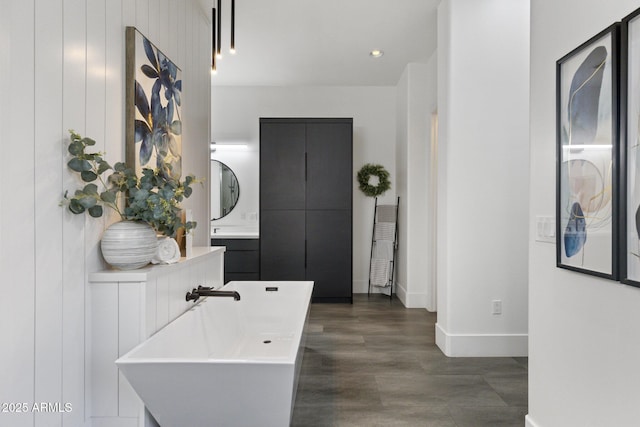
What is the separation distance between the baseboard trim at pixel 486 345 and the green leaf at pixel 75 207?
8.94 ft

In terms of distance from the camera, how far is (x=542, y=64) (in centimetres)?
196

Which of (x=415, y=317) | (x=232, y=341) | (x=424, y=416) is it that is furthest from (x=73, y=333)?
(x=415, y=317)

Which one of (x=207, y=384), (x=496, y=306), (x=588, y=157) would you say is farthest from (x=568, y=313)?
(x=496, y=306)

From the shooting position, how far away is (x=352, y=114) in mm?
5926

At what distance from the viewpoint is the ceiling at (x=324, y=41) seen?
364 centimetres

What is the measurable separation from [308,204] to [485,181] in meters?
2.40

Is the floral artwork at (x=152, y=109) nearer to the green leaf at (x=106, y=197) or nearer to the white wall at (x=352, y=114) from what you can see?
the green leaf at (x=106, y=197)

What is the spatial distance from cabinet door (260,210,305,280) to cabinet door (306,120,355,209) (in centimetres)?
29

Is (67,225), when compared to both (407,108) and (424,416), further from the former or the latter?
(407,108)

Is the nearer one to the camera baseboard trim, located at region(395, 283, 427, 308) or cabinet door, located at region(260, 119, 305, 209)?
baseboard trim, located at region(395, 283, 427, 308)

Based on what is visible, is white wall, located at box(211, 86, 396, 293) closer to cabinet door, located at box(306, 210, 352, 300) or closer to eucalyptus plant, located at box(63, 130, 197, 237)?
cabinet door, located at box(306, 210, 352, 300)

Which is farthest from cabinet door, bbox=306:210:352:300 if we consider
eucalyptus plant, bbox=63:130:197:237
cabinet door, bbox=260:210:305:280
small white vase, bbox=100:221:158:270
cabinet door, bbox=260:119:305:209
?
small white vase, bbox=100:221:158:270

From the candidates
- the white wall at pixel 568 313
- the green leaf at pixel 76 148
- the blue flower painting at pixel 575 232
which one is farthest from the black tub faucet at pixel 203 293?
the blue flower painting at pixel 575 232

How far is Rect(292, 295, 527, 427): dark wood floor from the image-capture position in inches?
92.2
